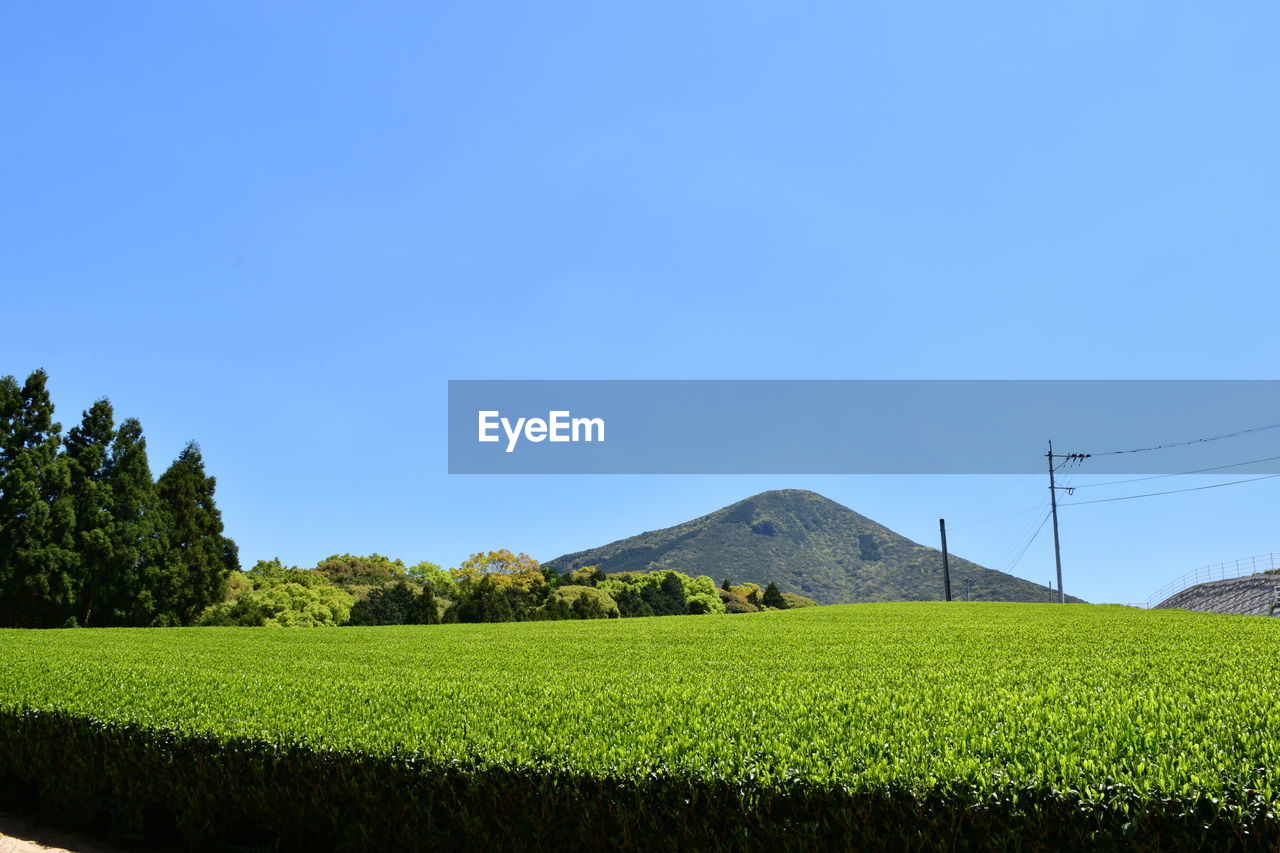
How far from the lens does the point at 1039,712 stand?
535 centimetres

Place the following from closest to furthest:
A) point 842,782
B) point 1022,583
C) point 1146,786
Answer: point 1146,786 → point 842,782 → point 1022,583

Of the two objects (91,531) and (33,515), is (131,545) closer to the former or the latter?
(91,531)

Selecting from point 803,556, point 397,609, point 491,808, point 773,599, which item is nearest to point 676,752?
point 491,808

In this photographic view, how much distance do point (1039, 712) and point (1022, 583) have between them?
3773 inches

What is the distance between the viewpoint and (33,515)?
2683 cm

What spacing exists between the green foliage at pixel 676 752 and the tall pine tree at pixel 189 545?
22.9m

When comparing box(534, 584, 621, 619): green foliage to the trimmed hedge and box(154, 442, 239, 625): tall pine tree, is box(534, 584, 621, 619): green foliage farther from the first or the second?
the trimmed hedge

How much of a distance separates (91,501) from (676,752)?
30.7 meters

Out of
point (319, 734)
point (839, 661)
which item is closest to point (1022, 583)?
point (839, 661)

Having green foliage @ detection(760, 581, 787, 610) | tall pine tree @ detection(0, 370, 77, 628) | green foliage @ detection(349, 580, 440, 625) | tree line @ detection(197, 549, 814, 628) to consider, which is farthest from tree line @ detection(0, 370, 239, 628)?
green foliage @ detection(760, 581, 787, 610)

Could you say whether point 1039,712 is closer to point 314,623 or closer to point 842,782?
point 842,782

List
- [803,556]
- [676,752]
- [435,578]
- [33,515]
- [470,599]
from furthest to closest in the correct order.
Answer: [803,556] < [435,578] < [470,599] < [33,515] < [676,752]

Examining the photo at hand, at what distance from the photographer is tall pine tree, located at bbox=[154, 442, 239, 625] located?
3016cm

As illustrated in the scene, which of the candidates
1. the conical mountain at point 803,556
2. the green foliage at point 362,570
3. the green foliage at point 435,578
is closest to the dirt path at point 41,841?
the green foliage at point 435,578
